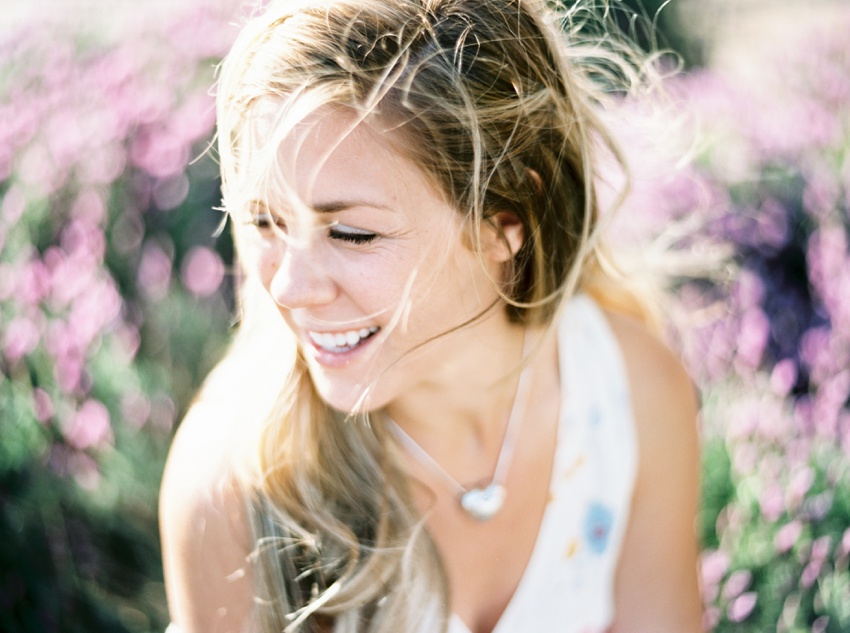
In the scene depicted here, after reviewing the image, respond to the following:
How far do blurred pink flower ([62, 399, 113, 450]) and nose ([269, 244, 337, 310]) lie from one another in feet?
4.17

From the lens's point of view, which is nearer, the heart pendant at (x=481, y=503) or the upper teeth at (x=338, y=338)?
the upper teeth at (x=338, y=338)

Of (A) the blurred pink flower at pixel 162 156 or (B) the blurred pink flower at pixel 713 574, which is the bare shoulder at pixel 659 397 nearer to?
(B) the blurred pink flower at pixel 713 574

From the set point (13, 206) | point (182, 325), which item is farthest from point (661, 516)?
point (13, 206)

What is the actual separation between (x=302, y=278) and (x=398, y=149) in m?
0.25

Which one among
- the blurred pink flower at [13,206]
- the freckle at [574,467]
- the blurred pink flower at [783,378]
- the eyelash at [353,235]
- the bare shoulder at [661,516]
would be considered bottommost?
the blurred pink flower at [783,378]

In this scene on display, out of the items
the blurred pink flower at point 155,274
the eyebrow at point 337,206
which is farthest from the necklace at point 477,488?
the blurred pink flower at point 155,274

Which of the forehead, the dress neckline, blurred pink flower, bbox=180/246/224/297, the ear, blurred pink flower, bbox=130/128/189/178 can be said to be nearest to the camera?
the forehead

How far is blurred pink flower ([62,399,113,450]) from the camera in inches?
95.4

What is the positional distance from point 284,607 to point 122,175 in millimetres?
1670

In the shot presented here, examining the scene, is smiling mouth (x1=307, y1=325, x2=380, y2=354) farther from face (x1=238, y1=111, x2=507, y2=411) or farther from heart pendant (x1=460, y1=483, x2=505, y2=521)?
heart pendant (x1=460, y1=483, x2=505, y2=521)

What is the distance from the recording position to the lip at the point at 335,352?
147cm

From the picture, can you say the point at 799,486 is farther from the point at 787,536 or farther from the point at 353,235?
A: the point at 353,235

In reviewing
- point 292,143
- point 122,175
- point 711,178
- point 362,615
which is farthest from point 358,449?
point 711,178

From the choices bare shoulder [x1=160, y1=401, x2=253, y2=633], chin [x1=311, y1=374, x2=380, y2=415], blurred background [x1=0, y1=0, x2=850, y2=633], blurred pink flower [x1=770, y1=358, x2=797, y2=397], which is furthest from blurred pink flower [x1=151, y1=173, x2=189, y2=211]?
blurred pink flower [x1=770, y1=358, x2=797, y2=397]
